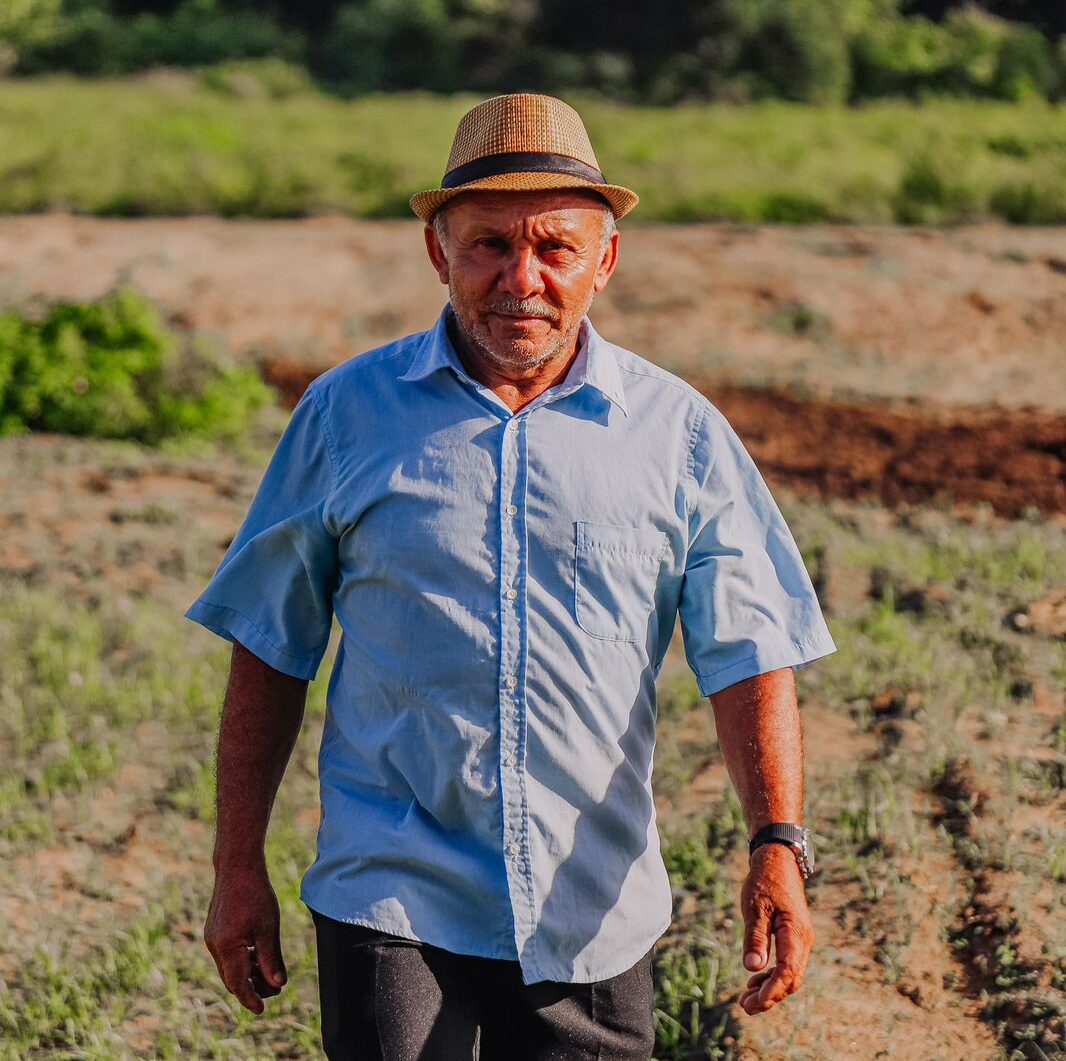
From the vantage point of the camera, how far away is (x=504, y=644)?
2176mm

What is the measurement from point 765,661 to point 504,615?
389mm

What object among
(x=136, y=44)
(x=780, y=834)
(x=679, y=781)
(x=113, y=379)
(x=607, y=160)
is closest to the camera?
(x=780, y=834)

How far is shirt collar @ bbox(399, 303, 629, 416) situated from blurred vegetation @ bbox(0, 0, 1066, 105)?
2111cm

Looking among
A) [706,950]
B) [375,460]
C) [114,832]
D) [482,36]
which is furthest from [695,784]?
[482,36]

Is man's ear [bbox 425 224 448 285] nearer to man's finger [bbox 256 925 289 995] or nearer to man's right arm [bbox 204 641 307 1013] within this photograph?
→ man's right arm [bbox 204 641 307 1013]

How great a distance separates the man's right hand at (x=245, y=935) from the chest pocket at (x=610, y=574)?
629mm

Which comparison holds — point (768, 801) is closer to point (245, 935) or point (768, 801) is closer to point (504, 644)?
point (504, 644)

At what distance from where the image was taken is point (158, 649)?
5.48 m

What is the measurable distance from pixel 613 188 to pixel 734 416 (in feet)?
20.7

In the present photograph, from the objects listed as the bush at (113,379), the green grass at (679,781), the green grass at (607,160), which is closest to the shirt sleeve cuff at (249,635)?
the green grass at (679,781)

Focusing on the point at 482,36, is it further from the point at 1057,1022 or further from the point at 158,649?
the point at 1057,1022

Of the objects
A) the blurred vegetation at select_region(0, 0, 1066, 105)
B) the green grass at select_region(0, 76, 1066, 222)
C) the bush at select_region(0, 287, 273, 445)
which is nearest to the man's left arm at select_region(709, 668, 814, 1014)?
the bush at select_region(0, 287, 273, 445)

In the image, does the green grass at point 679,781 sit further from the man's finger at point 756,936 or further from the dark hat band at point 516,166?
the dark hat band at point 516,166

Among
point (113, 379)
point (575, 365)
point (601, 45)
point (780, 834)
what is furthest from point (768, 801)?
point (601, 45)
